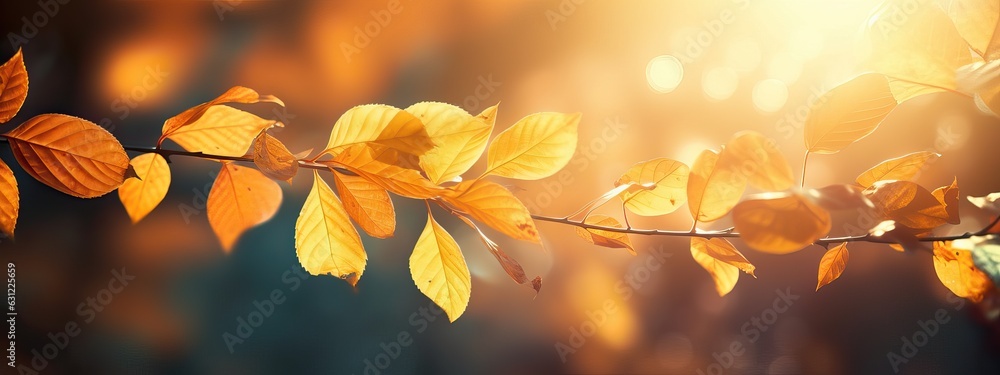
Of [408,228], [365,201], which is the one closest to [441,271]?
[365,201]

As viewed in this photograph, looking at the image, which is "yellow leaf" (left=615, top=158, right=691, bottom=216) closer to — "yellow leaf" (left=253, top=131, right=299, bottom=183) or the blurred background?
"yellow leaf" (left=253, top=131, right=299, bottom=183)

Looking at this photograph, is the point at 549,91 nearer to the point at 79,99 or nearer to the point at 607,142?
the point at 607,142

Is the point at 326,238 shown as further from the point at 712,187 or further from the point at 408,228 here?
the point at 408,228

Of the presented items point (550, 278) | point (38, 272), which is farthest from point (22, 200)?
point (550, 278)

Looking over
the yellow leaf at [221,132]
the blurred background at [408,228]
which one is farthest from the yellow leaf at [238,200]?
the blurred background at [408,228]

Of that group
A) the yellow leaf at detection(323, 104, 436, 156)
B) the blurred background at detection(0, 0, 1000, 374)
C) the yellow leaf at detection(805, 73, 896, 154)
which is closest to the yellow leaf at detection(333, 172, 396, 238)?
the yellow leaf at detection(323, 104, 436, 156)

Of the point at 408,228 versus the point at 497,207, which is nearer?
the point at 497,207

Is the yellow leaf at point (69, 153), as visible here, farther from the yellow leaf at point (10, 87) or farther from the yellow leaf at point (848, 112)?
the yellow leaf at point (848, 112)
